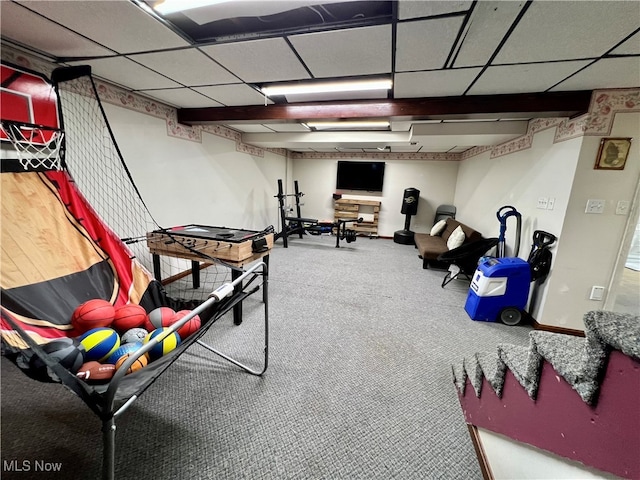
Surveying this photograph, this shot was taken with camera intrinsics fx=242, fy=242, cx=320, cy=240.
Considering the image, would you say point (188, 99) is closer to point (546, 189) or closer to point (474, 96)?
point (474, 96)

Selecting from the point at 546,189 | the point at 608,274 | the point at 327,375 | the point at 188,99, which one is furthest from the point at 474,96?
the point at 188,99

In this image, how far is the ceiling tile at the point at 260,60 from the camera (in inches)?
65.6

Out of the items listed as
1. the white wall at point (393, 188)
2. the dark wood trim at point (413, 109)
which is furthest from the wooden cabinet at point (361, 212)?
the dark wood trim at point (413, 109)

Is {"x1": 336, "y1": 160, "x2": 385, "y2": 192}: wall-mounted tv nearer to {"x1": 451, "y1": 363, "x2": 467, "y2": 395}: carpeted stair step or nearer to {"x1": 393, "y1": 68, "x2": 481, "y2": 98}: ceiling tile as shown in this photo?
{"x1": 393, "y1": 68, "x2": 481, "y2": 98}: ceiling tile

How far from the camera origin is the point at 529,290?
2.71 m

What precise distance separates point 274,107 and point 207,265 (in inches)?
96.8

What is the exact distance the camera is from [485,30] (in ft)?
4.50

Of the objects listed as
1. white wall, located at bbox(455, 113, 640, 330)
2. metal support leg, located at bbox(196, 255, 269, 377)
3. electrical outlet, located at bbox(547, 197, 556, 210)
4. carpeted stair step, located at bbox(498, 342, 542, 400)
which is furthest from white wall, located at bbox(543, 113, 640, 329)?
metal support leg, located at bbox(196, 255, 269, 377)

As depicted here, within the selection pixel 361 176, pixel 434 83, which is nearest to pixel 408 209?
pixel 361 176

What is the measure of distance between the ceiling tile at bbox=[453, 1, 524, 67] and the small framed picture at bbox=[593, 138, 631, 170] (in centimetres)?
147

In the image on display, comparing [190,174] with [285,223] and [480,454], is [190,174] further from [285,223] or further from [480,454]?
[480,454]

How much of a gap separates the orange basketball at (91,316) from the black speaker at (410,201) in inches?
230

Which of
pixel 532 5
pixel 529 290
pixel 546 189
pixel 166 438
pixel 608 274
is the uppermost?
pixel 532 5

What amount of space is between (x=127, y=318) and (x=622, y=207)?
4.05 metres
